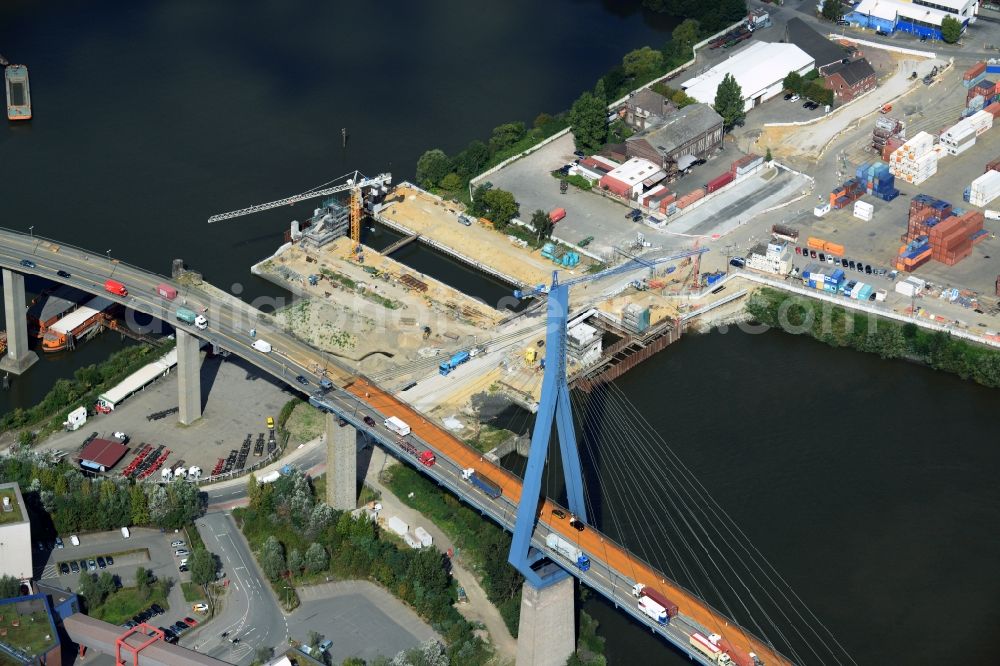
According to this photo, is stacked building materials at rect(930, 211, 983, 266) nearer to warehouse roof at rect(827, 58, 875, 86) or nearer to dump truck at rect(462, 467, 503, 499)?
warehouse roof at rect(827, 58, 875, 86)

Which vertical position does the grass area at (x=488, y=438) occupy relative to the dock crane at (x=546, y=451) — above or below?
below

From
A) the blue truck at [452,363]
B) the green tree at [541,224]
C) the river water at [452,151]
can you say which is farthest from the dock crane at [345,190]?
the blue truck at [452,363]

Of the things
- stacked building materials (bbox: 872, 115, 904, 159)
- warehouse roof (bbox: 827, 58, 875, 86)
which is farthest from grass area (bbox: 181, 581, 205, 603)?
warehouse roof (bbox: 827, 58, 875, 86)

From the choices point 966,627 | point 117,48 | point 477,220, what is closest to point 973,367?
point 966,627

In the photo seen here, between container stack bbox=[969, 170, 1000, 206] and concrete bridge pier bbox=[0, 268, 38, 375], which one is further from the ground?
container stack bbox=[969, 170, 1000, 206]

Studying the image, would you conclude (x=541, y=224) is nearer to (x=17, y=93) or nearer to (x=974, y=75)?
(x=974, y=75)

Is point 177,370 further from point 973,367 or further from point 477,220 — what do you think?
point 973,367

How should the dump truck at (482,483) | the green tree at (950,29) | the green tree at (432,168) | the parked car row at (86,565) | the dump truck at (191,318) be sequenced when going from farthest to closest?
the green tree at (950,29), the green tree at (432,168), the dump truck at (191,318), the parked car row at (86,565), the dump truck at (482,483)

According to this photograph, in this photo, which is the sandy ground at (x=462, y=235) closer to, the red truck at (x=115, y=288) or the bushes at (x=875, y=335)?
the bushes at (x=875, y=335)
